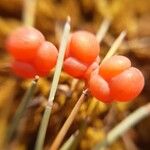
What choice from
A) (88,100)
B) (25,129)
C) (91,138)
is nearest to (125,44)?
(91,138)

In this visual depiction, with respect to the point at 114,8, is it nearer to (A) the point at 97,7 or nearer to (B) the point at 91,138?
(A) the point at 97,7

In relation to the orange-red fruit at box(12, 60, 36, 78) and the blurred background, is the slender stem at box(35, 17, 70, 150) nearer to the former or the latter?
the orange-red fruit at box(12, 60, 36, 78)

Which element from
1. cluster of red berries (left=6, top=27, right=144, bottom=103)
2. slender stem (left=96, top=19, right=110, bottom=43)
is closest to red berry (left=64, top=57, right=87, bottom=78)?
cluster of red berries (left=6, top=27, right=144, bottom=103)

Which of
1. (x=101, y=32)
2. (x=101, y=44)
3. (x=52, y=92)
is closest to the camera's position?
(x=52, y=92)

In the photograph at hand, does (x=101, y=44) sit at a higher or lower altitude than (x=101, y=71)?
higher

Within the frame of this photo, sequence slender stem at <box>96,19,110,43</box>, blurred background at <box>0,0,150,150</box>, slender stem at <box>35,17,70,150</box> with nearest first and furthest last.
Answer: slender stem at <box>35,17,70,150</box> < slender stem at <box>96,19,110,43</box> < blurred background at <box>0,0,150,150</box>

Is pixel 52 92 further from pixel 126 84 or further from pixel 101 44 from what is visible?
pixel 101 44

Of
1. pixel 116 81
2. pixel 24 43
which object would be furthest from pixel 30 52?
pixel 116 81

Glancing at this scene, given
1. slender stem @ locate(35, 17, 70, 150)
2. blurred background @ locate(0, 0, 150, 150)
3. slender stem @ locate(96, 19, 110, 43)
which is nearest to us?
slender stem @ locate(35, 17, 70, 150)
